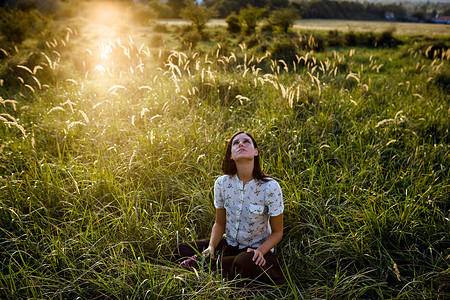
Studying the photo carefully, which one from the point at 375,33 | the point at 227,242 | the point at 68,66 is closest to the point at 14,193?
the point at 227,242

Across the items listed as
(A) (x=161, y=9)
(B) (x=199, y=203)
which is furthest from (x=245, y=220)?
(A) (x=161, y=9)

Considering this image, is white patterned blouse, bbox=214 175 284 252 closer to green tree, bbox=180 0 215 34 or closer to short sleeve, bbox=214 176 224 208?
short sleeve, bbox=214 176 224 208

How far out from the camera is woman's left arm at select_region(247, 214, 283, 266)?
6.95ft

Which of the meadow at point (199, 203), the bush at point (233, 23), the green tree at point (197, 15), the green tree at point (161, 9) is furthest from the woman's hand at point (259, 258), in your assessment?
the green tree at point (161, 9)

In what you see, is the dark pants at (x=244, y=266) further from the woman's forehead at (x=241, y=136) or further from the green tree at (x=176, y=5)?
the green tree at (x=176, y=5)

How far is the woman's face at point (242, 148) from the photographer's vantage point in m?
2.24

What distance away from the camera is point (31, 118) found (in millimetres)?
4879

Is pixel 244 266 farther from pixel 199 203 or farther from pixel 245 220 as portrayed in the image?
pixel 199 203

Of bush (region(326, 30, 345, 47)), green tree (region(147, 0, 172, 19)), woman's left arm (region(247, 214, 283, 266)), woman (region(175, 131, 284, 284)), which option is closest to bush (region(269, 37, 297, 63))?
bush (region(326, 30, 345, 47))

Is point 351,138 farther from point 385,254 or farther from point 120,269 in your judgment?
point 120,269

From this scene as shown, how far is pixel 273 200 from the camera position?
2254mm

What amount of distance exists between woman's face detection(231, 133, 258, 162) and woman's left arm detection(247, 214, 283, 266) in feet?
1.79

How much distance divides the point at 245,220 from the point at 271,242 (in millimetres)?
275

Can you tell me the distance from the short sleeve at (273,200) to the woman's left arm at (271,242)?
0.05 meters
